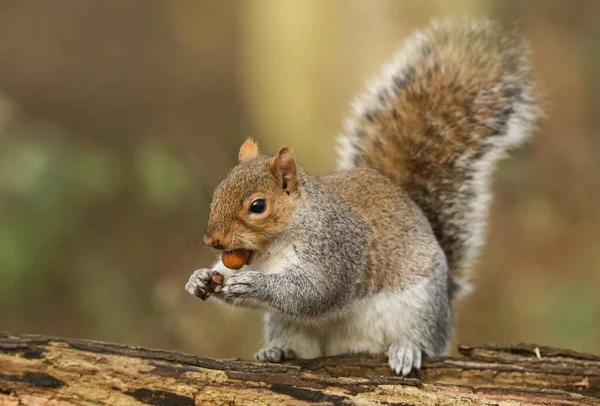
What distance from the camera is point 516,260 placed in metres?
4.07

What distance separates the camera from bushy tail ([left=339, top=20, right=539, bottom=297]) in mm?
2545

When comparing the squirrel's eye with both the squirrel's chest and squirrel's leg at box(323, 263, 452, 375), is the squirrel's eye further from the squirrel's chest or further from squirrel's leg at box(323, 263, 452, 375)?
squirrel's leg at box(323, 263, 452, 375)

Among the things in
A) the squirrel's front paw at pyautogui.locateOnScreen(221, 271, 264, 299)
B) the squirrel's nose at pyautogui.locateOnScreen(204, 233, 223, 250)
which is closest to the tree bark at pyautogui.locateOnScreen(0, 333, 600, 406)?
the squirrel's front paw at pyautogui.locateOnScreen(221, 271, 264, 299)

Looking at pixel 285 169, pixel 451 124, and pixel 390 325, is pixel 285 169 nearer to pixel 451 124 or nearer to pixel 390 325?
pixel 390 325

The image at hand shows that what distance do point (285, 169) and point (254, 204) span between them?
156 millimetres

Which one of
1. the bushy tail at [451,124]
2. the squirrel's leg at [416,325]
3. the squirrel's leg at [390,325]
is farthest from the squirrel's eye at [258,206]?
the bushy tail at [451,124]

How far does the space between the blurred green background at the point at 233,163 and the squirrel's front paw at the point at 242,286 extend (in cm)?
137

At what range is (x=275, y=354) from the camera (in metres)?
2.25

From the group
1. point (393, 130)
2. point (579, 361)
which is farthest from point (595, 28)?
point (579, 361)

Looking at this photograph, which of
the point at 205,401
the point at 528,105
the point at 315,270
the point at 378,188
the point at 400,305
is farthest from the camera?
the point at 528,105

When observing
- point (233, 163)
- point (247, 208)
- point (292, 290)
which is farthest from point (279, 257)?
point (233, 163)

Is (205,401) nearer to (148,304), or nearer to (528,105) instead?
(528,105)

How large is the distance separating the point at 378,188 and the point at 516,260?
188cm

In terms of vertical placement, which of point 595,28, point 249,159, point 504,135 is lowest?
point 249,159
